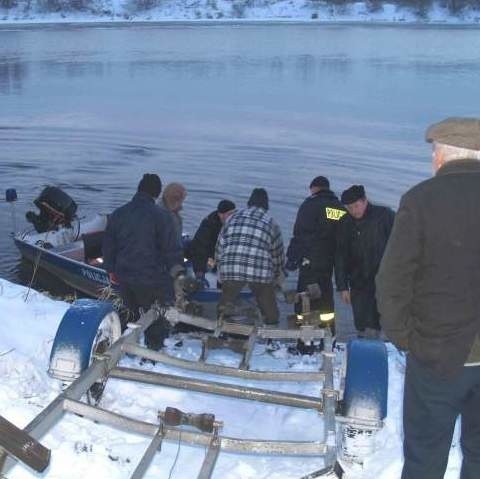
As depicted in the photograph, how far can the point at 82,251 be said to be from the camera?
433 inches

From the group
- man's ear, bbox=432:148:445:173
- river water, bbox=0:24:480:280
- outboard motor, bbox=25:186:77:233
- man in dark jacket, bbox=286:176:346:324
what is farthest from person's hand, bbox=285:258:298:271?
river water, bbox=0:24:480:280

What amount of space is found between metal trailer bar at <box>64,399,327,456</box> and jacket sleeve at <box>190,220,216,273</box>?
3705 mm

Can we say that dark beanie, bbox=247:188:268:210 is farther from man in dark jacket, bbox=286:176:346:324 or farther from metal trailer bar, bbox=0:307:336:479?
metal trailer bar, bbox=0:307:336:479

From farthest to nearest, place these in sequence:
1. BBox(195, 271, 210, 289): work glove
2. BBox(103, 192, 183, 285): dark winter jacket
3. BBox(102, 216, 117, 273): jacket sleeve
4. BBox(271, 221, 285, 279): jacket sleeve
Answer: BBox(195, 271, 210, 289): work glove
BBox(271, 221, 285, 279): jacket sleeve
BBox(102, 216, 117, 273): jacket sleeve
BBox(103, 192, 183, 285): dark winter jacket

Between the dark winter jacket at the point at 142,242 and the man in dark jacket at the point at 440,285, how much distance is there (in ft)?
11.0

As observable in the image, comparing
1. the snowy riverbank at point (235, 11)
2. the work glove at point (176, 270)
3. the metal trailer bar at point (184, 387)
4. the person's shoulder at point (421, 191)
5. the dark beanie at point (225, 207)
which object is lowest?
the metal trailer bar at point (184, 387)

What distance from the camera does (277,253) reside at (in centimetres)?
657

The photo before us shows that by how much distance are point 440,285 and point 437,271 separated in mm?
64

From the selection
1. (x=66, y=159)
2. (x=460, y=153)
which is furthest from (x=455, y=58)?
(x=460, y=153)

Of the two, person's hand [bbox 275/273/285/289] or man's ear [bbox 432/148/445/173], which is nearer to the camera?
man's ear [bbox 432/148/445/173]

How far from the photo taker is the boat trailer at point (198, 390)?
3.82m

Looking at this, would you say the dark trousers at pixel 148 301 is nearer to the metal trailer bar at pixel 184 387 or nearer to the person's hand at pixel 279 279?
the metal trailer bar at pixel 184 387

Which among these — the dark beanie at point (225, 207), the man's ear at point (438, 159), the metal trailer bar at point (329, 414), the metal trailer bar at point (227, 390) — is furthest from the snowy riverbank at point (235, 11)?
the man's ear at point (438, 159)

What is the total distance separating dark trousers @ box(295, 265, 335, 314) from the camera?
7070 mm
